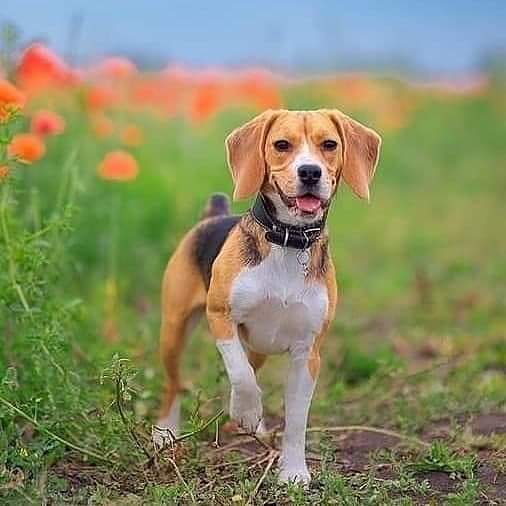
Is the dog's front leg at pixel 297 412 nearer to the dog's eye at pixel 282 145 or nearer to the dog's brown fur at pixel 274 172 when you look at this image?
the dog's brown fur at pixel 274 172

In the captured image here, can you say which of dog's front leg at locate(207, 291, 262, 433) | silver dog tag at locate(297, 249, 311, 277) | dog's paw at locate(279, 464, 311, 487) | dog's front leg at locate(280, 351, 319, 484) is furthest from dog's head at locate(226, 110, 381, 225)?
dog's paw at locate(279, 464, 311, 487)

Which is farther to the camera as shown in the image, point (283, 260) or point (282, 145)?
point (283, 260)

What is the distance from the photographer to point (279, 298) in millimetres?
5066

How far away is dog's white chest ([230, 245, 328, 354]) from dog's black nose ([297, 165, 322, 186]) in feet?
1.26

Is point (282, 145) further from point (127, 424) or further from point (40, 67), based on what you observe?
point (40, 67)

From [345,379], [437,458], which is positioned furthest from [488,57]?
[437,458]

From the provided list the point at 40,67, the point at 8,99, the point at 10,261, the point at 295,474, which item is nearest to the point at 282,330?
the point at 295,474

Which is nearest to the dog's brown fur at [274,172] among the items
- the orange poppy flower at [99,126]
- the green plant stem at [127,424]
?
the green plant stem at [127,424]

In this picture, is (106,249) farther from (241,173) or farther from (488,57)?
(488,57)

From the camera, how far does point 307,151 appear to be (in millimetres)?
4879

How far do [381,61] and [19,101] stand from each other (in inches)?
570

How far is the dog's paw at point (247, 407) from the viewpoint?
5078mm

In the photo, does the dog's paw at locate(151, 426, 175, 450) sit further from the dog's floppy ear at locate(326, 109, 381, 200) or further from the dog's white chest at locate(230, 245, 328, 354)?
the dog's floppy ear at locate(326, 109, 381, 200)

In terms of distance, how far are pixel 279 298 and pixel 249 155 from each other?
1.87 ft
